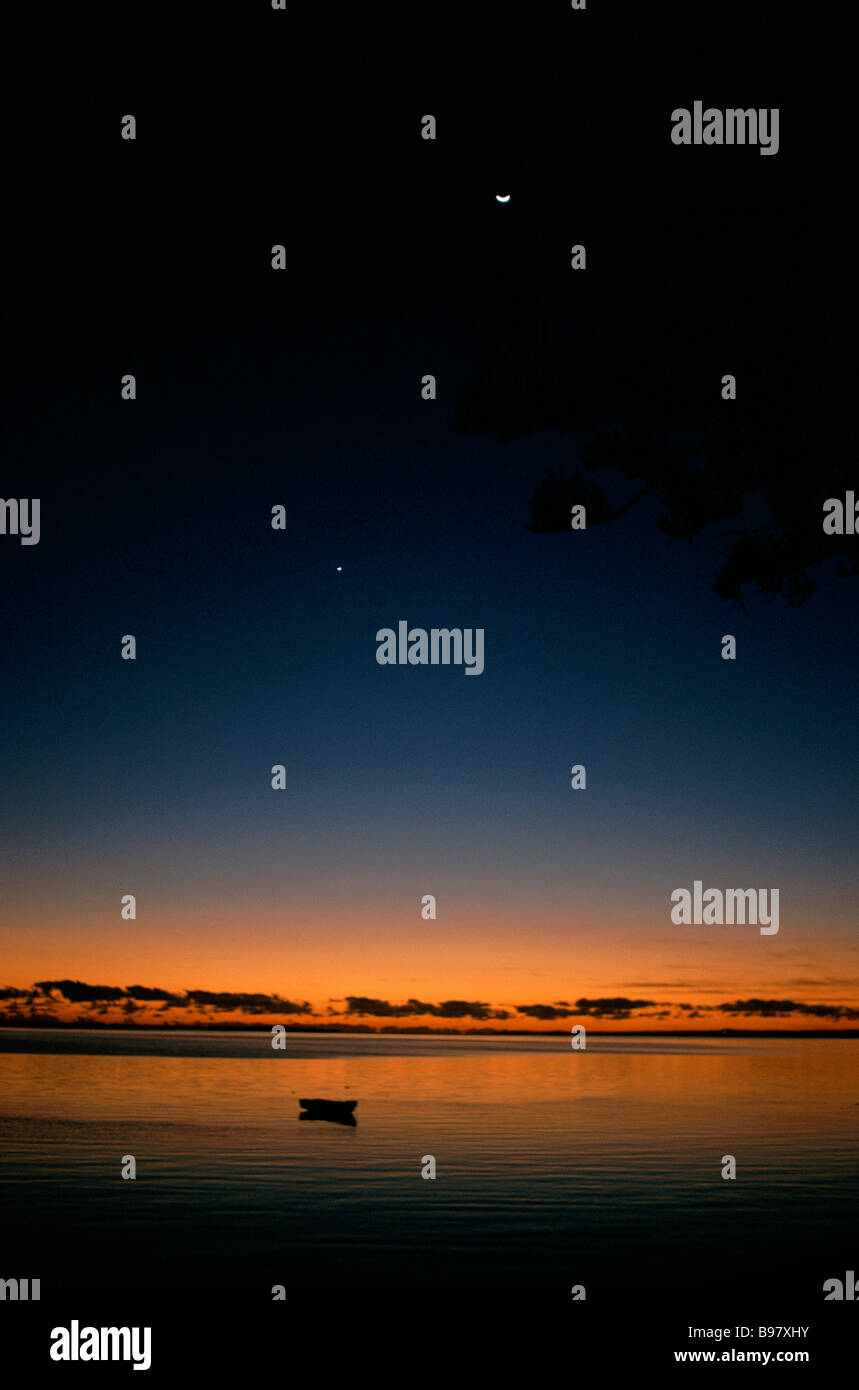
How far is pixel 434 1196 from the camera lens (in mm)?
28812

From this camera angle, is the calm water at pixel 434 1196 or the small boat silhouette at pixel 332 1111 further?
the small boat silhouette at pixel 332 1111

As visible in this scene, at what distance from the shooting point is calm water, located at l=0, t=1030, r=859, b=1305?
19.7 metres

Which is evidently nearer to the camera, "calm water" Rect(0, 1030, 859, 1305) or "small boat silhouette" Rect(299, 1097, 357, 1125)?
"calm water" Rect(0, 1030, 859, 1305)

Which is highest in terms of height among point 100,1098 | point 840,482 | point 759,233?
point 759,233

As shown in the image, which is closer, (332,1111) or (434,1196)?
(434,1196)

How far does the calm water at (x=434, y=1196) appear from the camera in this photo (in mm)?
19688

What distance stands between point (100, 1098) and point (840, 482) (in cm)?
6504
